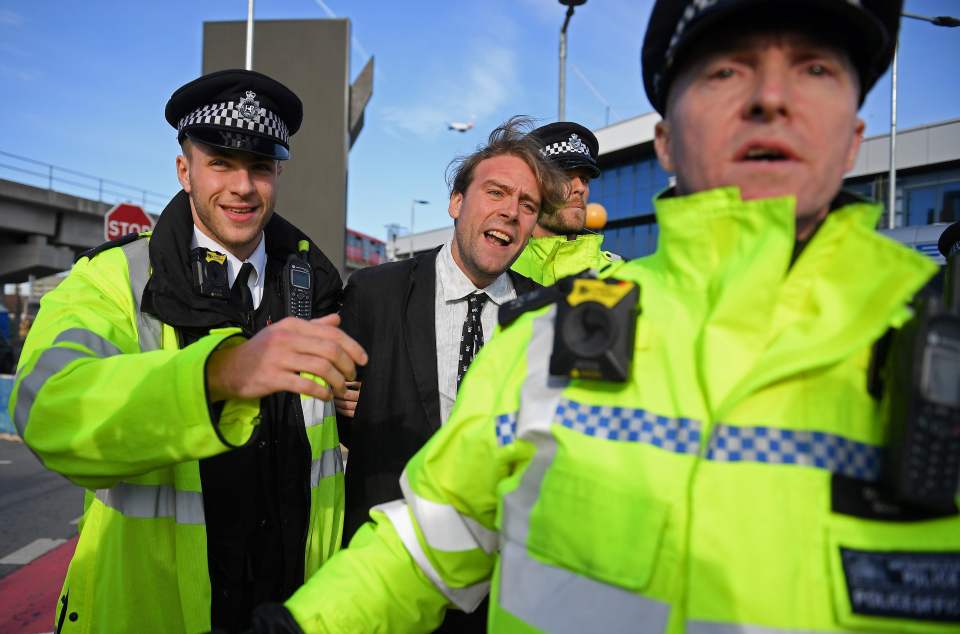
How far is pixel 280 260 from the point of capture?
2.55 m

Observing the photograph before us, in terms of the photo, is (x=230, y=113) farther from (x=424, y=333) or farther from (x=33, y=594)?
(x=33, y=594)

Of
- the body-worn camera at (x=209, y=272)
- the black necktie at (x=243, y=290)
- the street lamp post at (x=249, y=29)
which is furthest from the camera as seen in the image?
the street lamp post at (x=249, y=29)

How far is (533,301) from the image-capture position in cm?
137

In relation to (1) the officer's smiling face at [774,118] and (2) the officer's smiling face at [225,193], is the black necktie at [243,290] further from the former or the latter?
(1) the officer's smiling face at [774,118]

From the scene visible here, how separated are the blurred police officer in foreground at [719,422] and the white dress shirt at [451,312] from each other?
1340 millimetres

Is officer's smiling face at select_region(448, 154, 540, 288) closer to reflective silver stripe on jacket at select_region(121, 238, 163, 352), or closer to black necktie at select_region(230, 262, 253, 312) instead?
black necktie at select_region(230, 262, 253, 312)

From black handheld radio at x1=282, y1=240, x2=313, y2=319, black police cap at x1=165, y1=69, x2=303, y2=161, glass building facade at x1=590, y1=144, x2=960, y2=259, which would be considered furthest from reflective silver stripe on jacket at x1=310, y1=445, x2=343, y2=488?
glass building facade at x1=590, y1=144, x2=960, y2=259

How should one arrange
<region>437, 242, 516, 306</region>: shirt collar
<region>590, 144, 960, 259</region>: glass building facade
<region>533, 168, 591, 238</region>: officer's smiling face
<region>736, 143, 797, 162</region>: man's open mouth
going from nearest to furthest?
<region>736, 143, 797, 162</region>: man's open mouth < <region>437, 242, 516, 306</region>: shirt collar < <region>533, 168, 591, 238</region>: officer's smiling face < <region>590, 144, 960, 259</region>: glass building facade

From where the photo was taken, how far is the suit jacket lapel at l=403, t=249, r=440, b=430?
260 centimetres

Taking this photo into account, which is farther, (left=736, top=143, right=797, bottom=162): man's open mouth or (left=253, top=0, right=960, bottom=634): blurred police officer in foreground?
(left=736, top=143, right=797, bottom=162): man's open mouth

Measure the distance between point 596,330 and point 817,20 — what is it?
0.69 m

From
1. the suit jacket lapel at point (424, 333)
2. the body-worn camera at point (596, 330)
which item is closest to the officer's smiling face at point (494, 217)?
the suit jacket lapel at point (424, 333)

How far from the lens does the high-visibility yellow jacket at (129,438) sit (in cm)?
138

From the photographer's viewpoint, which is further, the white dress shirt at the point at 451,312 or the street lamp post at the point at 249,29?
the street lamp post at the point at 249,29
